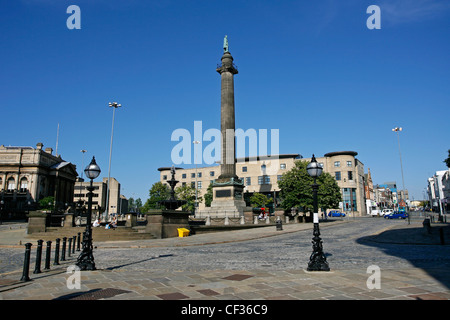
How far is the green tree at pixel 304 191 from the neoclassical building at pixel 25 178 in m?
56.2

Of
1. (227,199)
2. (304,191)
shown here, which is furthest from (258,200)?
(227,199)

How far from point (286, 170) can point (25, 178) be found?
66250 mm

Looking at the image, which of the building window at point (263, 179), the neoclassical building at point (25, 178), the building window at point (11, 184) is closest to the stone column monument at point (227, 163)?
the building window at point (263, 179)

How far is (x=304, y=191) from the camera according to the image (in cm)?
4762

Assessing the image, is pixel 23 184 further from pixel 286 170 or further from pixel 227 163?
pixel 286 170

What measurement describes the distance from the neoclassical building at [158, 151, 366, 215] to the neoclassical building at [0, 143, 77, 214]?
130ft

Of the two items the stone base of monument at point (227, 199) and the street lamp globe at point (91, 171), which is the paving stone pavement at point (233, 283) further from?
the stone base of monument at point (227, 199)

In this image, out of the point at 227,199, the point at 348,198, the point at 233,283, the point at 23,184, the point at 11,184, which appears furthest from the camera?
the point at 348,198

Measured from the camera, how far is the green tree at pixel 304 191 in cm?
4706

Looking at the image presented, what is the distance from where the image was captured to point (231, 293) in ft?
21.9
